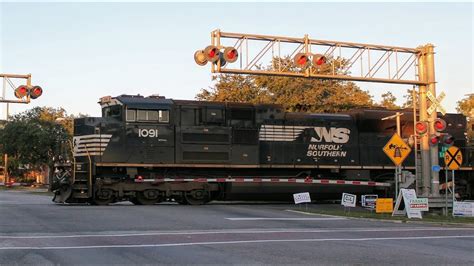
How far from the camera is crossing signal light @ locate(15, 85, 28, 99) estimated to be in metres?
25.2

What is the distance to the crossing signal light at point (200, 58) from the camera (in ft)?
63.6

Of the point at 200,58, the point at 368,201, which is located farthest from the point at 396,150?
the point at 200,58

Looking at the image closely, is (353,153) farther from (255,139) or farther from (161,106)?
(161,106)

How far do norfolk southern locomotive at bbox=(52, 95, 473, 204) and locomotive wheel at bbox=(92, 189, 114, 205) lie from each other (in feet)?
0.14

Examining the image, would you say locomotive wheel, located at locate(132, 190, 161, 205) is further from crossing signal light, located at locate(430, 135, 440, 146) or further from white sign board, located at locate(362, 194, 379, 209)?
crossing signal light, located at locate(430, 135, 440, 146)

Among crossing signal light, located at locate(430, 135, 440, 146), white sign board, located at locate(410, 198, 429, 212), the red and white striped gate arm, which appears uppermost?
crossing signal light, located at locate(430, 135, 440, 146)

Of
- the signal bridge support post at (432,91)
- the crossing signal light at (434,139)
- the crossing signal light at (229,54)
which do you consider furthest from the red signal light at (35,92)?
the crossing signal light at (434,139)

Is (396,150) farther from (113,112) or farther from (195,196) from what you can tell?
(113,112)

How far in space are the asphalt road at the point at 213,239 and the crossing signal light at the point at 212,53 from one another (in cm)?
551

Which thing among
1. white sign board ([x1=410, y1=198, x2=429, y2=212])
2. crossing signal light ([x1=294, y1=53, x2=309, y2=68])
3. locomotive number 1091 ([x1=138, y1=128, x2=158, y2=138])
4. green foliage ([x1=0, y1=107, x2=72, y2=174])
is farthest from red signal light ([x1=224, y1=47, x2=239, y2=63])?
green foliage ([x1=0, y1=107, x2=72, y2=174])

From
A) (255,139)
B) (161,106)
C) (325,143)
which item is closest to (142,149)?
(161,106)

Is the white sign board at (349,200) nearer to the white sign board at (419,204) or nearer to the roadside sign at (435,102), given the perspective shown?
the white sign board at (419,204)

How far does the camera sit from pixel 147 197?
80.0ft

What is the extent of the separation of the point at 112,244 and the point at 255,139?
1438 centimetres
